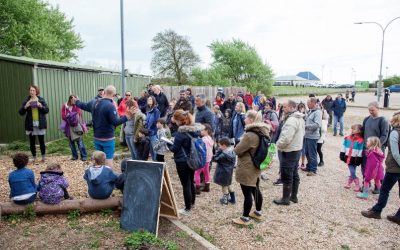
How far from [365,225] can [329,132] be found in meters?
10.8

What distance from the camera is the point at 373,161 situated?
655 cm

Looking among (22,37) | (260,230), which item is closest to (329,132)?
(260,230)

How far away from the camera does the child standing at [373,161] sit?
6.47 m

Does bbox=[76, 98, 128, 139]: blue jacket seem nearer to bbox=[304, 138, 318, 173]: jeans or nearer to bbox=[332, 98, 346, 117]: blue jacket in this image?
bbox=[304, 138, 318, 173]: jeans

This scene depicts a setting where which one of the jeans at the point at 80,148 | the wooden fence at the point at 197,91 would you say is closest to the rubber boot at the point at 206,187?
the jeans at the point at 80,148

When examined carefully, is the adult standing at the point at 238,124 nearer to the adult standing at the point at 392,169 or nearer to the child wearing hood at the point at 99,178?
the adult standing at the point at 392,169

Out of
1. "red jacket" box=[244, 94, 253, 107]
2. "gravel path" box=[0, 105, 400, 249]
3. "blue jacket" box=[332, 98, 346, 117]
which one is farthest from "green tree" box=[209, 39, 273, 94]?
"gravel path" box=[0, 105, 400, 249]

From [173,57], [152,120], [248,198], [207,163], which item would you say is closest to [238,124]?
[207,163]

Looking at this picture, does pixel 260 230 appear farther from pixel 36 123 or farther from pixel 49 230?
pixel 36 123

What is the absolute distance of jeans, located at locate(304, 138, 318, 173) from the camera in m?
8.13

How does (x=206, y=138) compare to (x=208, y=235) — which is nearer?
(x=208, y=235)

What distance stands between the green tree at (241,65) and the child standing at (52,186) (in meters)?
33.1

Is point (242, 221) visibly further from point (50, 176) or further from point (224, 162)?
point (50, 176)

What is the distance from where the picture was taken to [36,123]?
7.89 metres
